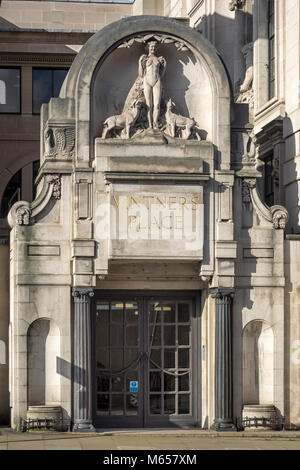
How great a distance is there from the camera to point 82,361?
29.0 metres

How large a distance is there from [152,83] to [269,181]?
715 centimetres

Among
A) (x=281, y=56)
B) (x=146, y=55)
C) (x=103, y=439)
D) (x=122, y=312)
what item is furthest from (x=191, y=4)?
(x=103, y=439)

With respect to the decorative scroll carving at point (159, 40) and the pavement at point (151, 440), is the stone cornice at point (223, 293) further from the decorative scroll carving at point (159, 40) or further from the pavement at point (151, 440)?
the decorative scroll carving at point (159, 40)

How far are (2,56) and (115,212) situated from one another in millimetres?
18051

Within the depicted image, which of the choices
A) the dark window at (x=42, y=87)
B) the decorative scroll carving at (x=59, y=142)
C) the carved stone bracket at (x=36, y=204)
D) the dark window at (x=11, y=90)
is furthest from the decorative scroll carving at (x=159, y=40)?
the dark window at (x=11, y=90)

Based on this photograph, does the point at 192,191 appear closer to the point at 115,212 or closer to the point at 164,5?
the point at 115,212

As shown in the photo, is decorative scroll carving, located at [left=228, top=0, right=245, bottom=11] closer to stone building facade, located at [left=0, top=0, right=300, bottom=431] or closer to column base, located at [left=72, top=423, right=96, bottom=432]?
stone building facade, located at [left=0, top=0, right=300, bottom=431]

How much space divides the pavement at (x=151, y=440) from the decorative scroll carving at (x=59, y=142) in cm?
662

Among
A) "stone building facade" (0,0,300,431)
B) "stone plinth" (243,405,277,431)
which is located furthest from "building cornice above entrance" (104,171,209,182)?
"stone plinth" (243,405,277,431)

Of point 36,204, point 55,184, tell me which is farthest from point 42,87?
point 36,204

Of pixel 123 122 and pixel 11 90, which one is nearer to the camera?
pixel 123 122

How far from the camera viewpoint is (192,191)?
29406mm

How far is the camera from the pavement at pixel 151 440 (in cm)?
2633

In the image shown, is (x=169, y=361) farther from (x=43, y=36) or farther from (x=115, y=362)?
(x=43, y=36)
